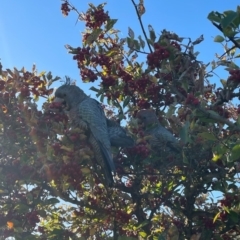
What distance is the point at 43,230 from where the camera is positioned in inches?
169

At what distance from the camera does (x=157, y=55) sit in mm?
4195

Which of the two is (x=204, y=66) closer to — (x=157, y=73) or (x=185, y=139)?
(x=157, y=73)

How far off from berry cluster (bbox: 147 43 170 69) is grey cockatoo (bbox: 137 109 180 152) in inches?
29.6

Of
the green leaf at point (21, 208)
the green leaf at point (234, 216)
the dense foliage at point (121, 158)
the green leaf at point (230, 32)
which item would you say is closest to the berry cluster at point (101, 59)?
the dense foliage at point (121, 158)

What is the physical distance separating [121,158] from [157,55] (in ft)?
4.11

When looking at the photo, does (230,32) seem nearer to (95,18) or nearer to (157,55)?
(157,55)

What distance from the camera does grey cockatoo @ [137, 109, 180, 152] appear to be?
477cm

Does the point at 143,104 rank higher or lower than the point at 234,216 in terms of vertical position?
higher

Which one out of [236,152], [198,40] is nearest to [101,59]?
[198,40]

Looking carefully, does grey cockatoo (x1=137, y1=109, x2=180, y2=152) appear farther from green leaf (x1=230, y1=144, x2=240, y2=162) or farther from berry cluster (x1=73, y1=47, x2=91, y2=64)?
green leaf (x1=230, y1=144, x2=240, y2=162)

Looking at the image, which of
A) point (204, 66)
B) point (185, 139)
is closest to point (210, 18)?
point (185, 139)

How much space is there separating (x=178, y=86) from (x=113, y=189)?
4.38 ft

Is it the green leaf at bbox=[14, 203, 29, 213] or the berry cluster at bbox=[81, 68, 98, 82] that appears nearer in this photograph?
the green leaf at bbox=[14, 203, 29, 213]

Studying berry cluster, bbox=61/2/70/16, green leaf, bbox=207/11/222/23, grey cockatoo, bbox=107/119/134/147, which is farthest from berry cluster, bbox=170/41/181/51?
green leaf, bbox=207/11/222/23
